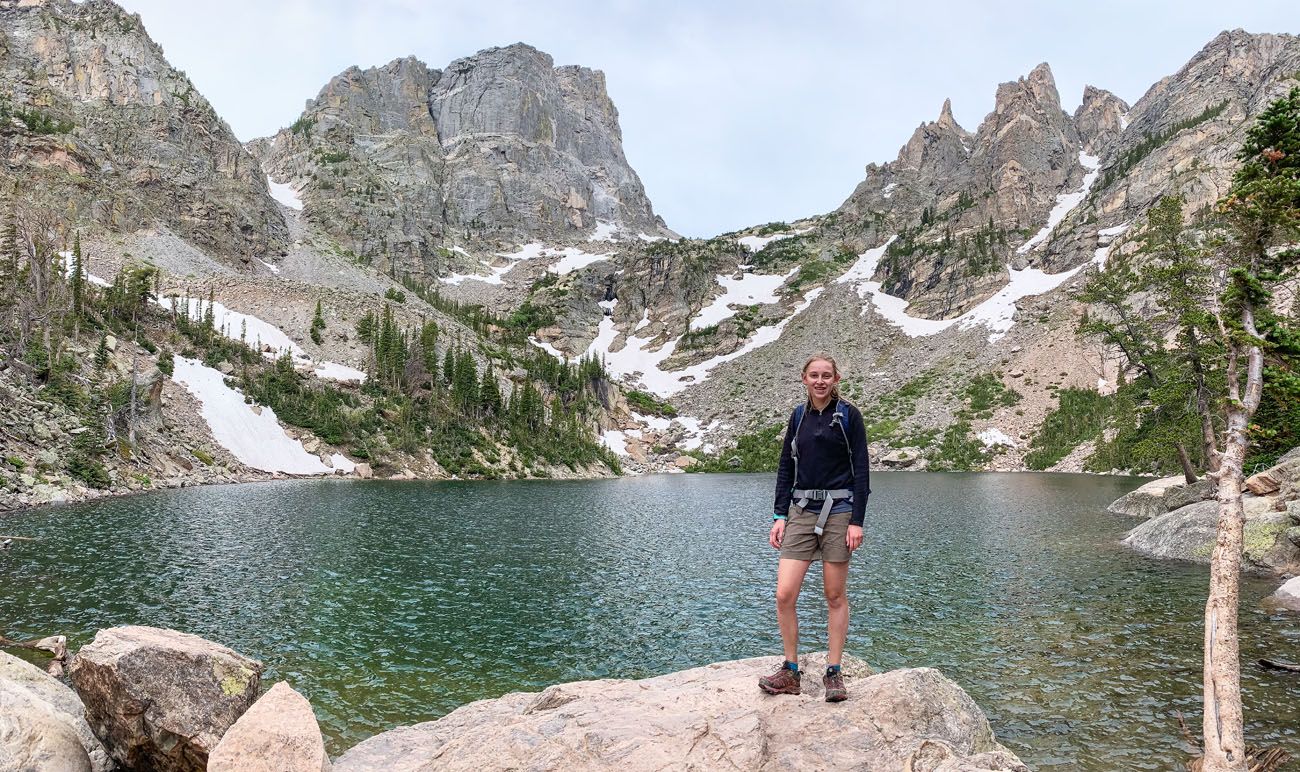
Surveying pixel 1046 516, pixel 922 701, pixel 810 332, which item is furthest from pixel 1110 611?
pixel 810 332

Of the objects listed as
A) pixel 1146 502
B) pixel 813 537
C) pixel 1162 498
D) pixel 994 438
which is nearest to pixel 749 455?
→ pixel 994 438

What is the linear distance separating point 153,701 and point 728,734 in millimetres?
8199

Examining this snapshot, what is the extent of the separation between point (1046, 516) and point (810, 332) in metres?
141

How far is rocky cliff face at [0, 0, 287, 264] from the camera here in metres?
106

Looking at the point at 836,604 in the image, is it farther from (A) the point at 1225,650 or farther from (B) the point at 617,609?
(B) the point at 617,609

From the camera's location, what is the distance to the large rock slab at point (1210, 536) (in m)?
20.8

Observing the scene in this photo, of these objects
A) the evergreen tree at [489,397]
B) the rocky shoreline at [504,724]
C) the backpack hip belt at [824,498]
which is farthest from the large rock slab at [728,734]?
the evergreen tree at [489,397]

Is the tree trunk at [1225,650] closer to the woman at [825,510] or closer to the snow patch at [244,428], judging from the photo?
the woman at [825,510]

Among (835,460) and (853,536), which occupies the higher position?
(835,460)

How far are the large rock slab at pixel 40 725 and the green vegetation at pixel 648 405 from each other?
482 ft

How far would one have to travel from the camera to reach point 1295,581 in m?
17.5

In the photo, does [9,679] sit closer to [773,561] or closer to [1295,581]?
[773,561]

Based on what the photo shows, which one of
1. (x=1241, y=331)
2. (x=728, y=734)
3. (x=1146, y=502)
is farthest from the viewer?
(x=1146, y=502)

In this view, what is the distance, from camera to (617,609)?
2002cm
